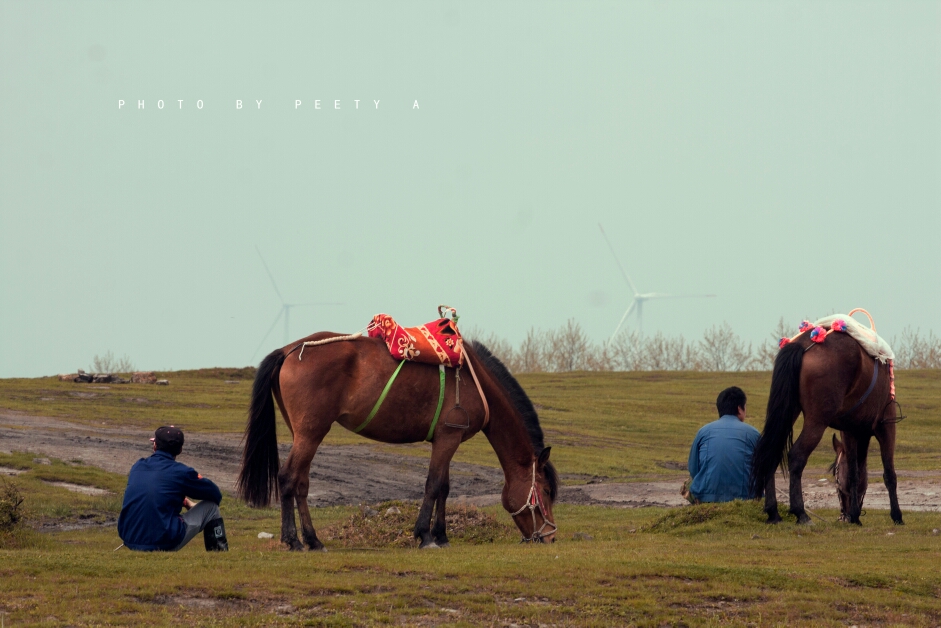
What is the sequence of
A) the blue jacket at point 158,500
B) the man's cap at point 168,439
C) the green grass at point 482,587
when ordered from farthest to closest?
the man's cap at point 168,439 → the blue jacket at point 158,500 → the green grass at point 482,587

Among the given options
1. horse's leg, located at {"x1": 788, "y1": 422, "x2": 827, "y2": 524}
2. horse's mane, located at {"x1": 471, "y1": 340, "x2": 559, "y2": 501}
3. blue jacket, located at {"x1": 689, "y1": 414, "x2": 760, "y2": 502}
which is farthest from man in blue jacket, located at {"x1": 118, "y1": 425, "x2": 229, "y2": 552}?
horse's leg, located at {"x1": 788, "y1": 422, "x2": 827, "y2": 524}

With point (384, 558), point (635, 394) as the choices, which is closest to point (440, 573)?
point (384, 558)

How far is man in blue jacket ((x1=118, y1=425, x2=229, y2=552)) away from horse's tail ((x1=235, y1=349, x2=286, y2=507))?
0.92 meters

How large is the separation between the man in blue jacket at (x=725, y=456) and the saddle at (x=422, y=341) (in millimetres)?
3846

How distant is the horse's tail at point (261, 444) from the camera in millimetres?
11469

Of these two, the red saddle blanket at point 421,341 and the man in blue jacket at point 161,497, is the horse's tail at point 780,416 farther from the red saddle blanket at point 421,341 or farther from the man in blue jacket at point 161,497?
the man in blue jacket at point 161,497

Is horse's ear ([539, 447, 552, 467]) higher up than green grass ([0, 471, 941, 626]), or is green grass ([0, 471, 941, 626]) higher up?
horse's ear ([539, 447, 552, 467])

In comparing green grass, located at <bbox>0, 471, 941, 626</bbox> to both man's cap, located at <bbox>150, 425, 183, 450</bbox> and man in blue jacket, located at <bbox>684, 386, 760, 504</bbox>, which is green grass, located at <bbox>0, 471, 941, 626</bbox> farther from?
man in blue jacket, located at <bbox>684, 386, 760, 504</bbox>

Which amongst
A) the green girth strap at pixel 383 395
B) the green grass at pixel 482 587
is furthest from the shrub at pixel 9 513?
the green girth strap at pixel 383 395

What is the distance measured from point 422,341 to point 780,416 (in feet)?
15.3

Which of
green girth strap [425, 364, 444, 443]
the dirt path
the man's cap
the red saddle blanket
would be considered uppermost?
the red saddle blanket

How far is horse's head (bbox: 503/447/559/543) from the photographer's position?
12.3 m

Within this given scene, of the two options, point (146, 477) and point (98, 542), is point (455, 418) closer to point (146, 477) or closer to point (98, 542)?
point (146, 477)

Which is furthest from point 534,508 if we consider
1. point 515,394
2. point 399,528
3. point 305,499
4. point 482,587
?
point 482,587
